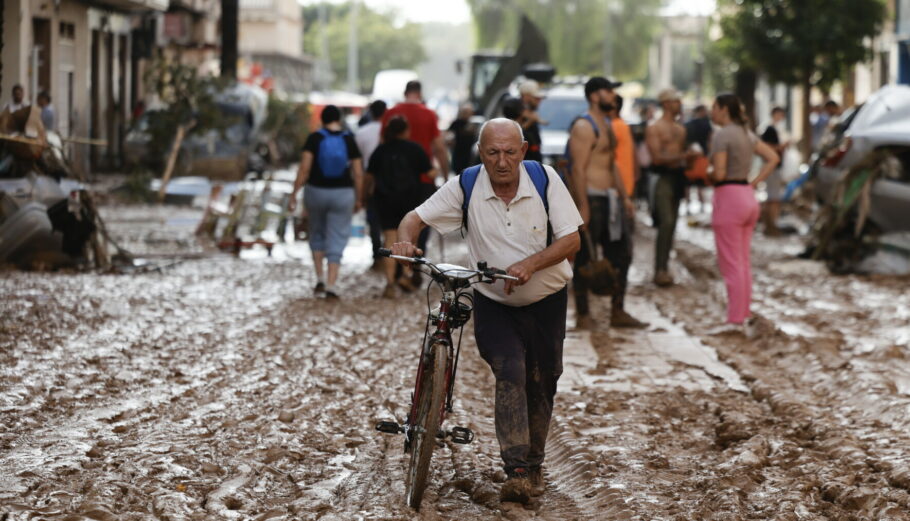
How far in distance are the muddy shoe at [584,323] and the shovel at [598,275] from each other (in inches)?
18.3

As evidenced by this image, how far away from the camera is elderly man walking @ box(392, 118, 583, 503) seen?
6.32m

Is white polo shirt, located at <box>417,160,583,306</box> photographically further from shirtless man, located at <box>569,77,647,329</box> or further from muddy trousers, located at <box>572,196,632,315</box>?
muddy trousers, located at <box>572,196,632,315</box>

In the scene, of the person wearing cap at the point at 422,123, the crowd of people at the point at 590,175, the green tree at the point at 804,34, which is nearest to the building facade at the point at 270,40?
the green tree at the point at 804,34

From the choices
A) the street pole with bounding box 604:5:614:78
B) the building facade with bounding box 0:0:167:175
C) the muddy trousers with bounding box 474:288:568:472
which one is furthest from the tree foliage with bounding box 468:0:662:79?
the muddy trousers with bounding box 474:288:568:472

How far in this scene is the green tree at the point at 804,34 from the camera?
3073 cm

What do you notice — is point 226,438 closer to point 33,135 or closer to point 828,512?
point 828,512

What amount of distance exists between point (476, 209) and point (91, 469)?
2.02 m

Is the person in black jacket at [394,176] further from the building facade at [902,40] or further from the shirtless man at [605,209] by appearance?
the building facade at [902,40]

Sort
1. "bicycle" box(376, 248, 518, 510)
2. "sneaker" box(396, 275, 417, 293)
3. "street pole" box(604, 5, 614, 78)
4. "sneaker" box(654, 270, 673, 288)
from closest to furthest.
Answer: "bicycle" box(376, 248, 518, 510)
"sneaker" box(396, 275, 417, 293)
"sneaker" box(654, 270, 673, 288)
"street pole" box(604, 5, 614, 78)

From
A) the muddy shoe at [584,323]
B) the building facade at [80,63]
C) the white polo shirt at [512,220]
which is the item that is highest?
the building facade at [80,63]

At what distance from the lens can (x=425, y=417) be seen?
6.27 m

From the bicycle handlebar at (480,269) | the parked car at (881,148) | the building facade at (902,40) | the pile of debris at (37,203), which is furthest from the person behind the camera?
the building facade at (902,40)

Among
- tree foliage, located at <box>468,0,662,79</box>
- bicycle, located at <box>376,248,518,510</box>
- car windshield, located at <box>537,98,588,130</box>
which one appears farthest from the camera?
tree foliage, located at <box>468,0,662,79</box>

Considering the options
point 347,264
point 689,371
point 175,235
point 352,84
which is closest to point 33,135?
point 347,264
